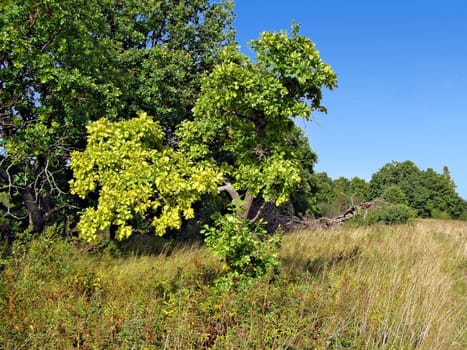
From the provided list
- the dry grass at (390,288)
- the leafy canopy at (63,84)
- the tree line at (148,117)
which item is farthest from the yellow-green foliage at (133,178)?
the leafy canopy at (63,84)

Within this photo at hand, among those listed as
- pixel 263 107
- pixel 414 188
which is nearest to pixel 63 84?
pixel 263 107

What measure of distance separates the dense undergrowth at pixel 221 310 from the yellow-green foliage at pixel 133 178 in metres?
1.20

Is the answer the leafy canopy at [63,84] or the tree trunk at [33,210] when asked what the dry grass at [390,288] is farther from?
the tree trunk at [33,210]

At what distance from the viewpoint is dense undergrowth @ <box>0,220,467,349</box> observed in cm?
502

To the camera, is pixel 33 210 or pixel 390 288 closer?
pixel 390 288

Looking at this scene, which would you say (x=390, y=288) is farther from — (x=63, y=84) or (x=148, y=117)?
(x=63, y=84)

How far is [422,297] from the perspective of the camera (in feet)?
22.2

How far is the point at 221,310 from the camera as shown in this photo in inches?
217

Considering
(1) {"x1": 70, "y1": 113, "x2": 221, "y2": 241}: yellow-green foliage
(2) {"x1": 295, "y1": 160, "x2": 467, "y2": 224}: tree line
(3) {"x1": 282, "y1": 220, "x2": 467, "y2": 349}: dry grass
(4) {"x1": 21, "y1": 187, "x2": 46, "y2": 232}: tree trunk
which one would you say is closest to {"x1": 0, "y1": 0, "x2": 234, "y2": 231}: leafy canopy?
(4) {"x1": 21, "y1": 187, "x2": 46, "y2": 232}: tree trunk

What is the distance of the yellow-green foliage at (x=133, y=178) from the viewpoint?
20.1 feet

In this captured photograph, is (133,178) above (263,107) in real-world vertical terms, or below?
below

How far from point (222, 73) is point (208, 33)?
10.2 m

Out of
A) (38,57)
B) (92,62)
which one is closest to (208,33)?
(92,62)

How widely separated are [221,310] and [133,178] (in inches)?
99.0
